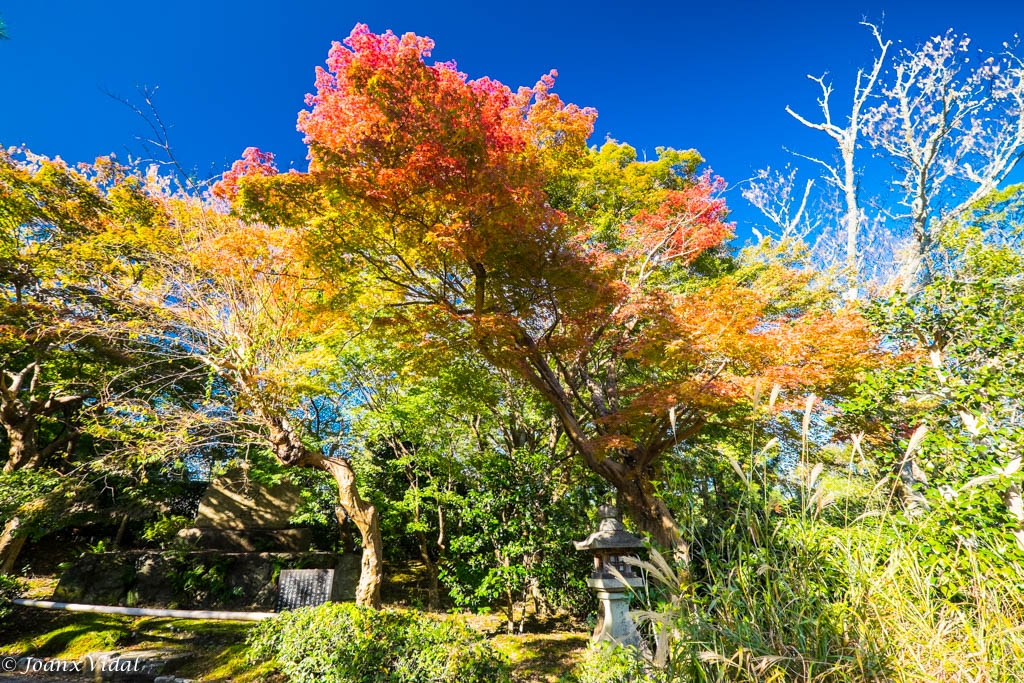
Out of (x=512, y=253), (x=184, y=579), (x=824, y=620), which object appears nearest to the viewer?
(x=824, y=620)

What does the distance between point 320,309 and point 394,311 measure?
2.88 ft

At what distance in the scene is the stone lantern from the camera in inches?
175

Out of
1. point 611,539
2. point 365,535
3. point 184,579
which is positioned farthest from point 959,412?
point 184,579

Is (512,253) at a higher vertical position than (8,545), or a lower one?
higher

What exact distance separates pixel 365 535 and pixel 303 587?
179 centimetres

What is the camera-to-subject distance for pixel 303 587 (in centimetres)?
650

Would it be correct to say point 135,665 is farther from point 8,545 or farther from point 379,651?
point 8,545

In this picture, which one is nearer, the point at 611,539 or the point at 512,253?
the point at 611,539

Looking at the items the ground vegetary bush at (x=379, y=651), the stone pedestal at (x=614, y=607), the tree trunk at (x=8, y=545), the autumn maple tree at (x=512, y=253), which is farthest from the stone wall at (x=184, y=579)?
the autumn maple tree at (x=512, y=253)

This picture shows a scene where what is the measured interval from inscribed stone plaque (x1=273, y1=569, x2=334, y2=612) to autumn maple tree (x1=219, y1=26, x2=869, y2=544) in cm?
358

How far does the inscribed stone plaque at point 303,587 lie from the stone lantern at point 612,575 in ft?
12.3

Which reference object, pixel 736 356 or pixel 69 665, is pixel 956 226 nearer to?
pixel 736 356

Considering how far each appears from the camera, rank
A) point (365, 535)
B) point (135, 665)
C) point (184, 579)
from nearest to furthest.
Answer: point (135, 665) → point (365, 535) → point (184, 579)

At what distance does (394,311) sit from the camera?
602cm
